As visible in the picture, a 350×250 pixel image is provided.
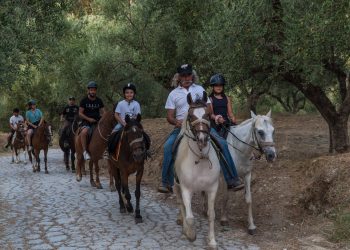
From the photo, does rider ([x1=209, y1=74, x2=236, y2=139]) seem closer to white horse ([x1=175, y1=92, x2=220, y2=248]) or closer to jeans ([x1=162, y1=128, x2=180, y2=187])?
jeans ([x1=162, y1=128, x2=180, y2=187])

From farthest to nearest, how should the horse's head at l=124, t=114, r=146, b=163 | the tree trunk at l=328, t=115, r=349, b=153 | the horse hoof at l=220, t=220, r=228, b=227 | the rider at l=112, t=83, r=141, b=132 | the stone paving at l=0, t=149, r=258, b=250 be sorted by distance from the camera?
the tree trunk at l=328, t=115, r=349, b=153 < the rider at l=112, t=83, r=141, b=132 < the horse hoof at l=220, t=220, r=228, b=227 < the horse's head at l=124, t=114, r=146, b=163 < the stone paving at l=0, t=149, r=258, b=250

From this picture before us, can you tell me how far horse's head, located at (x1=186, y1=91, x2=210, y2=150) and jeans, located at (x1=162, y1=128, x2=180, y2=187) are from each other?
3.32 feet

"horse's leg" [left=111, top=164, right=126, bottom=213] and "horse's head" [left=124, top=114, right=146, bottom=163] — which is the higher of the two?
"horse's head" [left=124, top=114, right=146, bottom=163]

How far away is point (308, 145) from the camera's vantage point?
1641cm

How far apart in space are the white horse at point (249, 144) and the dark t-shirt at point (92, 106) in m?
6.12

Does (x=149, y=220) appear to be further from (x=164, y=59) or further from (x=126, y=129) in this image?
(x=164, y=59)

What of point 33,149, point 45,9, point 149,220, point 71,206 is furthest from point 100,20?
point 149,220

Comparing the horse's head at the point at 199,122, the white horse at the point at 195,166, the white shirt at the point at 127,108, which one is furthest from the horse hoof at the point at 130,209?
the horse's head at the point at 199,122

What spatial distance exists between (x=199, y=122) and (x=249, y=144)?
177 cm

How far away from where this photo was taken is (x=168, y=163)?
319 inches

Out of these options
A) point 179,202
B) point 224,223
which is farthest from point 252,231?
point 179,202

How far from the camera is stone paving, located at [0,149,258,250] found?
300 inches

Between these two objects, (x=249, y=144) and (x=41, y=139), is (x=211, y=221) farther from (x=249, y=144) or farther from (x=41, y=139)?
(x=41, y=139)

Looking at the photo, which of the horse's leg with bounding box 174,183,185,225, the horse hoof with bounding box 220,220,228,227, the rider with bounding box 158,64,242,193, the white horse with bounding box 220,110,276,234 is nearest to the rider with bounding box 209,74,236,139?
the white horse with bounding box 220,110,276,234
